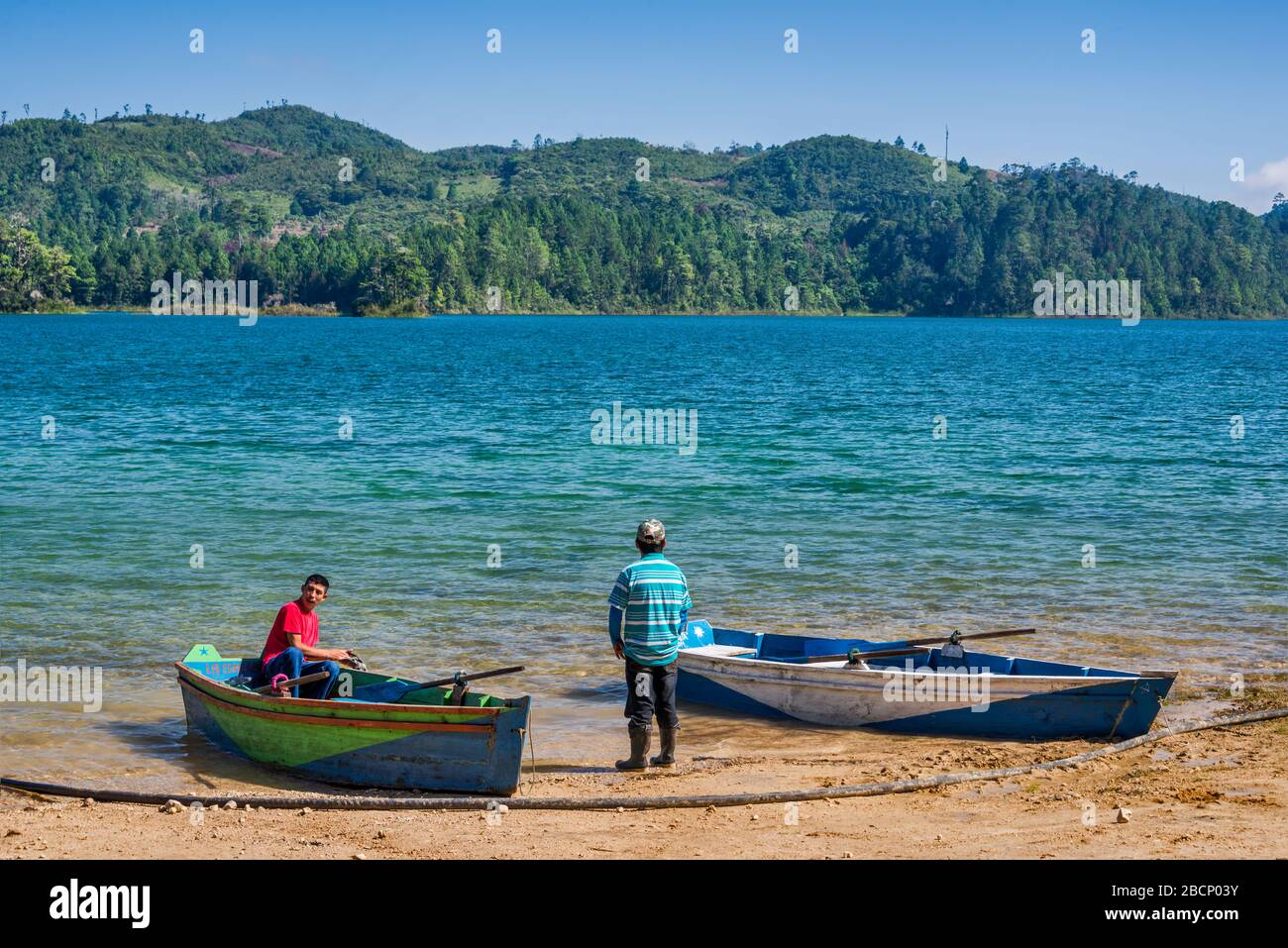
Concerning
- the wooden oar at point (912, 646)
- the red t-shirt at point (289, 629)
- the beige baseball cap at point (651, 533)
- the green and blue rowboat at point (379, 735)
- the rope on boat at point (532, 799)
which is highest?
the beige baseball cap at point (651, 533)

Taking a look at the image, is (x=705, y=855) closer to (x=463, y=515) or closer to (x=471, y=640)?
(x=471, y=640)

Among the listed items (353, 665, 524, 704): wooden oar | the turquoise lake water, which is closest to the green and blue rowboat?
(353, 665, 524, 704): wooden oar

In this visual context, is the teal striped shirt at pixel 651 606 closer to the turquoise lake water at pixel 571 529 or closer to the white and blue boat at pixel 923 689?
the turquoise lake water at pixel 571 529

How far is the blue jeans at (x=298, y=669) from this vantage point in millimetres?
12750

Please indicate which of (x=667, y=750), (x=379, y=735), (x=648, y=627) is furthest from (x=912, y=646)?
(x=379, y=735)

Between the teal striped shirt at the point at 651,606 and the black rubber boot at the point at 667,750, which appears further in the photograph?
the black rubber boot at the point at 667,750

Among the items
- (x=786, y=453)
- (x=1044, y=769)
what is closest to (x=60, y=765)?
(x=1044, y=769)

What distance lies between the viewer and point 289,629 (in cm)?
1280

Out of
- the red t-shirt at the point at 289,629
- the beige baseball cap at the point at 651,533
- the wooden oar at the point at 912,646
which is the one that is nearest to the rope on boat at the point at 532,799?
the red t-shirt at the point at 289,629

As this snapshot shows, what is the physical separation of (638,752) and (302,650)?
341 cm

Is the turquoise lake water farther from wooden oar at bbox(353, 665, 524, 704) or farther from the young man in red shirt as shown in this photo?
wooden oar at bbox(353, 665, 524, 704)

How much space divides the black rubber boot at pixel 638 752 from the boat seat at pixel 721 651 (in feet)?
8.65

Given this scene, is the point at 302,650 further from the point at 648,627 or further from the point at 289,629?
the point at 648,627

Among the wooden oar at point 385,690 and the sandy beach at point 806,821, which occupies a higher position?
the wooden oar at point 385,690
